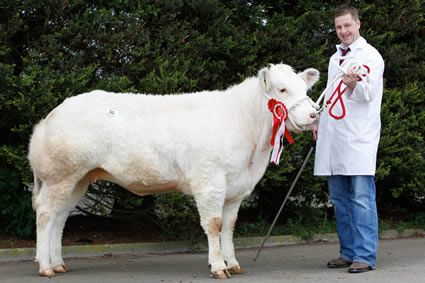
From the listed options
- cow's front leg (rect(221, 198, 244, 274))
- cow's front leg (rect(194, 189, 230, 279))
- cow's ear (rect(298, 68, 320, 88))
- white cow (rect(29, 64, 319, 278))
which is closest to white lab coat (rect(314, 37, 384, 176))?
cow's ear (rect(298, 68, 320, 88))

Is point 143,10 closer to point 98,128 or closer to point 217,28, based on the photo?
point 217,28

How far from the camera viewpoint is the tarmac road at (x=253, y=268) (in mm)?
5082

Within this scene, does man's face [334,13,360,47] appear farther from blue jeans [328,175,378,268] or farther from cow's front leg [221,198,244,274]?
cow's front leg [221,198,244,274]

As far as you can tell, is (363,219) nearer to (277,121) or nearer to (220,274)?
(277,121)

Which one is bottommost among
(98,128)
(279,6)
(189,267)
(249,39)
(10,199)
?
(189,267)

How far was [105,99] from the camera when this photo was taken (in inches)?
217

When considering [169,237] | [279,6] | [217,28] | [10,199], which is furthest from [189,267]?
[279,6]

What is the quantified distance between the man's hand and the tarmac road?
1831 millimetres

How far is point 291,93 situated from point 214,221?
1428 mm

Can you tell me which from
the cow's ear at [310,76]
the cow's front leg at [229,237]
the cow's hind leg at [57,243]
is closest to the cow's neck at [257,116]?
the cow's ear at [310,76]

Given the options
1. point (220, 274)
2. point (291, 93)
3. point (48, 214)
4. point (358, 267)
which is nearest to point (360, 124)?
point (291, 93)

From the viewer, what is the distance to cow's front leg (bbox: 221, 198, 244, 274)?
536 centimetres

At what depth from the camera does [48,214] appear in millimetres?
Answer: 5379

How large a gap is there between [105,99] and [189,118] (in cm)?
92
